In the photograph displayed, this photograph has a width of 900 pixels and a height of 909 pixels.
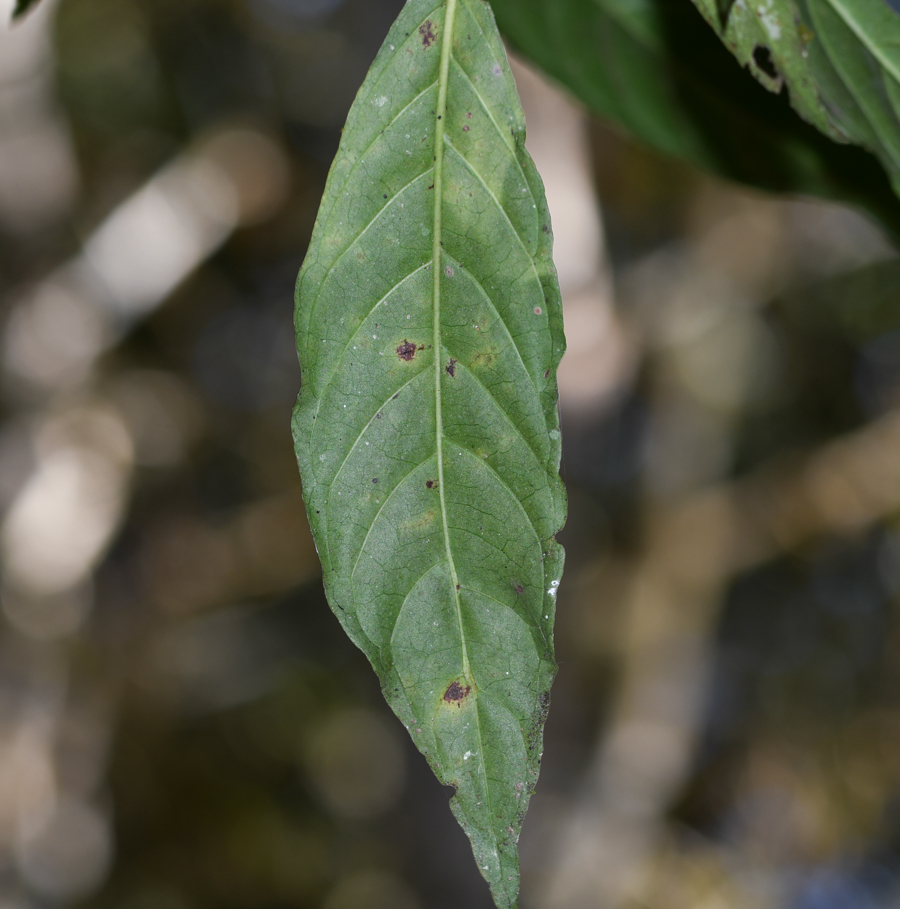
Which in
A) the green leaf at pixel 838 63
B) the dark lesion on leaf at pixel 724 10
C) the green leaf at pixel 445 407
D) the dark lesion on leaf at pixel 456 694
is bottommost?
the dark lesion on leaf at pixel 456 694

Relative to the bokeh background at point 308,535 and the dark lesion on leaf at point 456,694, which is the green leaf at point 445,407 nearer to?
the dark lesion on leaf at point 456,694

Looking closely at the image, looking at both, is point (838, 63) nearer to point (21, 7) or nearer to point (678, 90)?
point (678, 90)

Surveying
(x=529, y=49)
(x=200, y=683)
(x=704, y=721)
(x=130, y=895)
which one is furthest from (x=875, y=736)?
(x=529, y=49)

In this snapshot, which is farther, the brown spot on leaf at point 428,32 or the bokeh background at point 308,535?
the bokeh background at point 308,535

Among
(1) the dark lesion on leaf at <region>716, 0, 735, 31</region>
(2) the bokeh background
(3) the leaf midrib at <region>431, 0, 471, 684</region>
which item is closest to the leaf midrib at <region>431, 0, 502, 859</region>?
(3) the leaf midrib at <region>431, 0, 471, 684</region>

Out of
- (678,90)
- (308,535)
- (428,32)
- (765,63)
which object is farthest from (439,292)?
(308,535)

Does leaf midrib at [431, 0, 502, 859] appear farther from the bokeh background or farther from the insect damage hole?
the bokeh background

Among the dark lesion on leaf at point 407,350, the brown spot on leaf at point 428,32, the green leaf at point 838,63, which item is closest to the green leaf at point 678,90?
the green leaf at point 838,63

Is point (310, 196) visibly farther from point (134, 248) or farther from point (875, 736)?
point (875, 736)
